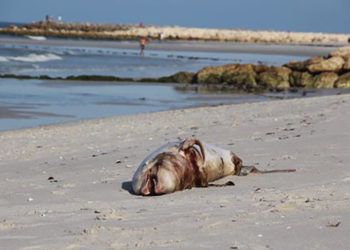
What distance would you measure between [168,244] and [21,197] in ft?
7.68

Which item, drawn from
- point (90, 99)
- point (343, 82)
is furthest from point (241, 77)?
point (90, 99)

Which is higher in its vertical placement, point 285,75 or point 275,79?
point 285,75

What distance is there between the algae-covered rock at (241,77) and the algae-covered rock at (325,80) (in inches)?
78.1

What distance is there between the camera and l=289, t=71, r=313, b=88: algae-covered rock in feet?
88.4

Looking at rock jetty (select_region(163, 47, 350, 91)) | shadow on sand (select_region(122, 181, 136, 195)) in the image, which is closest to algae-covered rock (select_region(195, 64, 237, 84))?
rock jetty (select_region(163, 47, 350, 91))

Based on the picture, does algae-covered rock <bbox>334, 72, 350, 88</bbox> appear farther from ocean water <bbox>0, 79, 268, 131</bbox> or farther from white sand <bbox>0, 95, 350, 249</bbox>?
white sand <bbox>0, 95, 350, 249</bbox>

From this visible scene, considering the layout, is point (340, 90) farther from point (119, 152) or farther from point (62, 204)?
point (62, 204)

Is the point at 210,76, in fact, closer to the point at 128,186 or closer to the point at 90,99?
the point at 90,99

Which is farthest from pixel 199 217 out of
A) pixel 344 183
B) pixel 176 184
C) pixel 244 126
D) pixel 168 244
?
pixel 244 126

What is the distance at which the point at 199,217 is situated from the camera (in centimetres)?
553

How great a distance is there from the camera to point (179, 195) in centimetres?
664

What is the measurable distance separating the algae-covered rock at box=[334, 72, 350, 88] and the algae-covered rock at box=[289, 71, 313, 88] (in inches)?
44.3

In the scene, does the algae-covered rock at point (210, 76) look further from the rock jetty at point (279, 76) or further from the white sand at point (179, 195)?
the white sand at point (179, 195)

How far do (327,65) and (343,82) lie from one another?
9.48 feet
